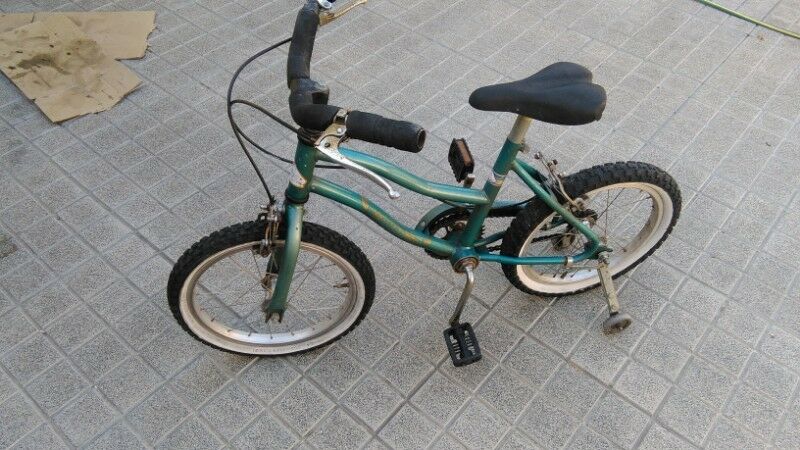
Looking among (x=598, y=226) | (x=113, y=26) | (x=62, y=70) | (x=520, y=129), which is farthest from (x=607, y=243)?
(x=113, y=26)

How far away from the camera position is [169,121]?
3.63 meters

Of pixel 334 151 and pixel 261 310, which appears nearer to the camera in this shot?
pixel 334 151

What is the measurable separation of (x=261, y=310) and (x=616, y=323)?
1.48m

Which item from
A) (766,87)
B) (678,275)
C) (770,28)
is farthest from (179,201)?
(770,28)

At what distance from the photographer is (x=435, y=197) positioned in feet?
7.25

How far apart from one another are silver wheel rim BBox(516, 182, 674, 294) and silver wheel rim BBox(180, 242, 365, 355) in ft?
2.52

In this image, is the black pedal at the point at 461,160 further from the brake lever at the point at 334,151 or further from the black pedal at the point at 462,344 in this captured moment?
the black pedal at the point at 462,344

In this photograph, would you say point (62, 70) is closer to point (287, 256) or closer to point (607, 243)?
point (287, 256)

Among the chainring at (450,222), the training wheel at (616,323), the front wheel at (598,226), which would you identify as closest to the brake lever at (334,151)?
the chainring at (450,222)

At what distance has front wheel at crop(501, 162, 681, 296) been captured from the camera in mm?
2361

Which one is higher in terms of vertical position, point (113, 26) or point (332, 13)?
point (332, 13)

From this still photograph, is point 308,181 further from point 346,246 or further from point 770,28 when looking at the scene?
point 770,28

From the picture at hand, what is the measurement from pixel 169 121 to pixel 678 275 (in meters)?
2.83

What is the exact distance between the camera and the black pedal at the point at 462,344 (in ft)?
8.40
